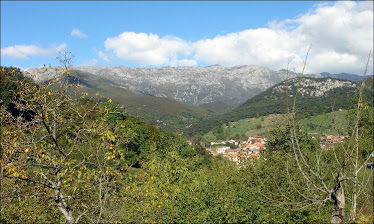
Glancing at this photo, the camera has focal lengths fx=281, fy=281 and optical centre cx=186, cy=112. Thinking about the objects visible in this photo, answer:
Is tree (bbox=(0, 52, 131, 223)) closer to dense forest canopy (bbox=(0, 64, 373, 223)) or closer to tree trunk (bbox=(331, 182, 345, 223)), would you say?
dense forest canopy (bbox=(0, 64, 373, 223))

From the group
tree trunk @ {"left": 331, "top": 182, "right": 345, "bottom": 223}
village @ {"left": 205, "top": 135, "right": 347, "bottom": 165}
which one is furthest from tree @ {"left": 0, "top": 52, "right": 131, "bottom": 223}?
village @ {"left": 205, "top": 135, "right": 347, "bottom": 165}

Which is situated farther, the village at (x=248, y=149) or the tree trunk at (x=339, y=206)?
the village at (x=248, y=149)

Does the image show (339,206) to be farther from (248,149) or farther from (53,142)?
(248,149)

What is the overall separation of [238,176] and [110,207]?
2194 centimetres

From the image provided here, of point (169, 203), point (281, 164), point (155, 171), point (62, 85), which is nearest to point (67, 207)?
point (62, 85)

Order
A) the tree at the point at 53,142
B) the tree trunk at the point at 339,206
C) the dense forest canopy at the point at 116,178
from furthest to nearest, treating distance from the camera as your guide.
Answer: the tree at the point at 53,142 → the dense forest canopy at the point at 116,178 → the tree trunk at the point at 339,206

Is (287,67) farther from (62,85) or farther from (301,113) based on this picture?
(62,85)

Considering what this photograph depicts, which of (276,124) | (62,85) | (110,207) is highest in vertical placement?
(62,85)

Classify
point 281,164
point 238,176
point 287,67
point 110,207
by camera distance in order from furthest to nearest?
point 238,176, point 281,164, point 110,207, point 287,67

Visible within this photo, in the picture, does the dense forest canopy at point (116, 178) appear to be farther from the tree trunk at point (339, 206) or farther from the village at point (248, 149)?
the village at point (248, 149)

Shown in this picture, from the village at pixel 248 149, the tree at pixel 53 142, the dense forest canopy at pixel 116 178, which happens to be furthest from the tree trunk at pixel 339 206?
the tree at pixel 53 142

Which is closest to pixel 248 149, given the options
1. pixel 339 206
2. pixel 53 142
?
pixel 339 206

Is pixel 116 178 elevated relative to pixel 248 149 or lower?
elevated

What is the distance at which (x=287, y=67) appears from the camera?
743 cm
